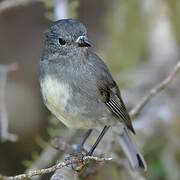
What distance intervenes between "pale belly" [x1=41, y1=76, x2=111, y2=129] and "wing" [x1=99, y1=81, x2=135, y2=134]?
0.19 m

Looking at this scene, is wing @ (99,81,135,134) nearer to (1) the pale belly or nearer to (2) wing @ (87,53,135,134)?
(2) wing @ (87,53,135,134)

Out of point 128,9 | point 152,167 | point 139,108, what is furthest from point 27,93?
point 139,108

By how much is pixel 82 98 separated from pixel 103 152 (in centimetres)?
49

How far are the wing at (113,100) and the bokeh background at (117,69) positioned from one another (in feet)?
1.27

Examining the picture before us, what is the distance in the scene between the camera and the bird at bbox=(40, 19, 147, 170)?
12.8 ft

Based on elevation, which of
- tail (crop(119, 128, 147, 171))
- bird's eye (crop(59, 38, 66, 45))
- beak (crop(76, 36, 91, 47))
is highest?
beak (crop(76, 36, 91, 47))

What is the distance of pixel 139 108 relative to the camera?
434cm

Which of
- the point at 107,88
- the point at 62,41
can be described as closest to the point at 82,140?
the point at 107,88

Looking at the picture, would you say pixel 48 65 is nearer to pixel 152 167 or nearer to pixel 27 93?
pixel 152 167

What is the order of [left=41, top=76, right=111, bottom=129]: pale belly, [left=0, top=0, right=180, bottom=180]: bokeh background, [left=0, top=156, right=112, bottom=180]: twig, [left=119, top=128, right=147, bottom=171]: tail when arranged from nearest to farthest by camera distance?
[left=0, top=156, right=112, bottom=180]: twig
[left=41, top=76, right=111, bottom=129]: pale belly
[left=119, top=128, right=147, bottom=171]: tail
[left=0, top=0, right=180, bottom=180]: bokeh background

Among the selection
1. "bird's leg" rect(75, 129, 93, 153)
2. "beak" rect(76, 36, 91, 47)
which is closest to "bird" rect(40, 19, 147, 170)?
"beak" rect(76, 36, 91, 47)

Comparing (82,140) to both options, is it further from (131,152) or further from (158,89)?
(158,89)

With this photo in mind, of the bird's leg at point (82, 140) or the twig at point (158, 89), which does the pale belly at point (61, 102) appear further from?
the twig at point (158, 89)

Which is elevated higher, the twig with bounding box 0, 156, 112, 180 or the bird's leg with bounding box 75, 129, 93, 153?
the twig with bounding box 0, 156, 112, 180
